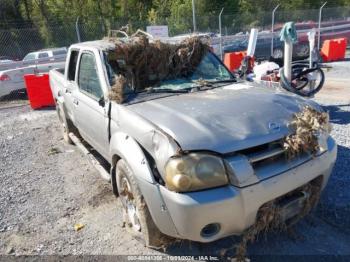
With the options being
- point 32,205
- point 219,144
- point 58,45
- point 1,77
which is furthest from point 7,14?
point 219,144

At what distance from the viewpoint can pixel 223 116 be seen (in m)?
3.11

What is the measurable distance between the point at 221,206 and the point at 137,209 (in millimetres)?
886

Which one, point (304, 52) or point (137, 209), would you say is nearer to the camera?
point (137, 209)

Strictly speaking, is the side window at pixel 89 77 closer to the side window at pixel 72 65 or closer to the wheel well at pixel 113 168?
the side window at pixel 72 65

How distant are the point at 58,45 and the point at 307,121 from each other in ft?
62.4

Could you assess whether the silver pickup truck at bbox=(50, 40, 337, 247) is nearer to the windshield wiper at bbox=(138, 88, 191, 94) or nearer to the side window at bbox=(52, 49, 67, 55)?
the windshield wiper at bbox=(138, 88, 191, 94)

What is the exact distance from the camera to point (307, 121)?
9.99 feet

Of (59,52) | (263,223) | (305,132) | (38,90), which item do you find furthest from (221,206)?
(59,52)

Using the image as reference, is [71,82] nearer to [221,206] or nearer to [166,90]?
[166,90]

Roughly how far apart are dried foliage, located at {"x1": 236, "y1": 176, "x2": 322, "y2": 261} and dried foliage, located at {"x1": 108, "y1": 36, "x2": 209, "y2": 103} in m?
2.00

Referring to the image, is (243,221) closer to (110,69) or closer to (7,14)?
(110,69)

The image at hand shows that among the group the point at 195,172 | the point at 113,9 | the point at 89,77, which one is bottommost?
the point at 195,172

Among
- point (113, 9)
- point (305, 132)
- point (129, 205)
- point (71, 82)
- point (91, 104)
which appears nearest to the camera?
point (305, 132)

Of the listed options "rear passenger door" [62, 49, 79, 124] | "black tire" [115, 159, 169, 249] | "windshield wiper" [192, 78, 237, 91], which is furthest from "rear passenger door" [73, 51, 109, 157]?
"windshield wiper" [192, 78, 237, 91]
